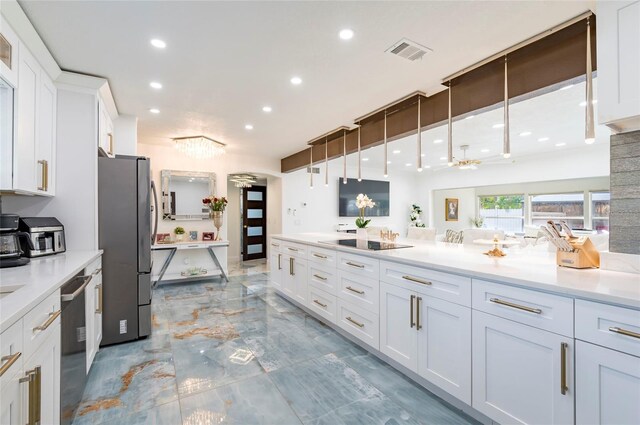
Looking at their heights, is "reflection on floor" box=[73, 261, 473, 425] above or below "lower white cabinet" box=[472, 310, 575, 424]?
below

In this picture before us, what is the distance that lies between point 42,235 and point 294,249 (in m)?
2.41

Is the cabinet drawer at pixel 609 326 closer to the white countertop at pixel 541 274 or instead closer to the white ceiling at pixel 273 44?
the white countertop at pixel 541 274

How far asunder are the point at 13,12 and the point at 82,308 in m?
1.85

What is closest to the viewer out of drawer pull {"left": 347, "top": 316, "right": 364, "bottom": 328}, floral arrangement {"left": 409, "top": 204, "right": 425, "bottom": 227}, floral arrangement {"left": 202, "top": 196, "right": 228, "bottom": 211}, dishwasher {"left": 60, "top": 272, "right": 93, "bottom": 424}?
dishwasher {"left": 60, "top": 272, "right": 93, "bottom": 424}

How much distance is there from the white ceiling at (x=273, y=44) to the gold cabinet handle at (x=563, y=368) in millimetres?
1918

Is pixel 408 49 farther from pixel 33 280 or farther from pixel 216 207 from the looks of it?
pixel 216 207

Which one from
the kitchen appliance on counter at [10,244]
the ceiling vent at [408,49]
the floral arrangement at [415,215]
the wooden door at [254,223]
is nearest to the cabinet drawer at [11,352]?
the kitchen appliance on counter at [10,244]

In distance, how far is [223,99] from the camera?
3.27 meters

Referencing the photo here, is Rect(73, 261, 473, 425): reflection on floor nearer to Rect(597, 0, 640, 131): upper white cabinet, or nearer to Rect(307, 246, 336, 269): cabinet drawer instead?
Rect(307, 246, 336, 269): cabinet drawer

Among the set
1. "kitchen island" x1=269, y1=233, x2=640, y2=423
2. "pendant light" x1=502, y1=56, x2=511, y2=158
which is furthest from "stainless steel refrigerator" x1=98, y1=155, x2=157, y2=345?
"pendant light" x1=502, y1=56, x2=511, y2=158

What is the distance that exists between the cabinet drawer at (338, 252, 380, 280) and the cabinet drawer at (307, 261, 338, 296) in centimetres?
20

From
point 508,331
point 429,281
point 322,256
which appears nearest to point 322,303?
point 322,256

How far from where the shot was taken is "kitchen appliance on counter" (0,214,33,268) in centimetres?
185

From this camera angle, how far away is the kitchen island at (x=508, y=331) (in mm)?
1190
